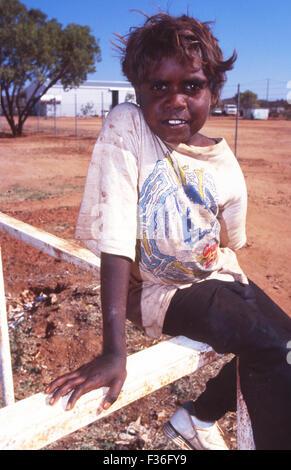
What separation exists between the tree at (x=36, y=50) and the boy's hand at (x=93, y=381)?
20047 mm

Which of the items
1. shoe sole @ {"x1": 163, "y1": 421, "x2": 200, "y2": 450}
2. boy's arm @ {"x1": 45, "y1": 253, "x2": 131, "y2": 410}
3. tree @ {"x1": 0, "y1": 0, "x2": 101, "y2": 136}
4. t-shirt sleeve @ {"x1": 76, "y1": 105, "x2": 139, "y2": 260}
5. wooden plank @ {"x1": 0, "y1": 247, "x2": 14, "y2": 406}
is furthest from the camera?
tree @ {"x1": 0, "y1": 0, "x2": 101, "y2": 136}

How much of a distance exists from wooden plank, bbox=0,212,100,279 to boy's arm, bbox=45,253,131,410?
38 cm

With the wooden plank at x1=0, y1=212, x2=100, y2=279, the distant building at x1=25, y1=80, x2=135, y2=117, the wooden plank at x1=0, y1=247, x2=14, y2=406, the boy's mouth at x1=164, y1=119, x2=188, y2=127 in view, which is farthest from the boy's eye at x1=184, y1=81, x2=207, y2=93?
the distant building at x1=25, y1=80, x2=135, y2=117

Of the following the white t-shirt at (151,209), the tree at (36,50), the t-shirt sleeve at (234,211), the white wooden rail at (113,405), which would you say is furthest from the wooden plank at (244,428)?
the tree at (36,50)

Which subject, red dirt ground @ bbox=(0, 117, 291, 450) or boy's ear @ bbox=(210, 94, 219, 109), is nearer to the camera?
boy's ear @ bbox=(210, 94, 219, 109)

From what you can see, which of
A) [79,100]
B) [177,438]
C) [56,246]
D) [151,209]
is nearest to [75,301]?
[56,246]

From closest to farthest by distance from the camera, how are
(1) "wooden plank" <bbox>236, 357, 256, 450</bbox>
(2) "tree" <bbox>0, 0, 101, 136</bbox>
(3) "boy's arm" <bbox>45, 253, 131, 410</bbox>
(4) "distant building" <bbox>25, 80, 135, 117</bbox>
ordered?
(3) "boy's arm" <bbox>45, 253, 131, 410</bbox>, (1) "wooden plank" <bbox>236, 357, 256, 450</bbox>, (2) "tree" <bbox>0, 0, 101, 136</bbox>, (4) "distant building" <bbox>25, 80, 135, 117</bbox>

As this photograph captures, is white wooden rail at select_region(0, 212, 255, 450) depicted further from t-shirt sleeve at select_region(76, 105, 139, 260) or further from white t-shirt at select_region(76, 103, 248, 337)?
t-shirt sleeve at select_region(76, 105, 139, 260)

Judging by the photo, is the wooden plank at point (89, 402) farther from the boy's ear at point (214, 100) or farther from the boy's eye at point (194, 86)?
the boy's ear at point (214, 100)

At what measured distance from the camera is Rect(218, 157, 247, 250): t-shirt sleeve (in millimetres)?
1473

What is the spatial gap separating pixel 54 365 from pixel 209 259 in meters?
1.68

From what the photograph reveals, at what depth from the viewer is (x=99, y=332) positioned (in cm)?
288

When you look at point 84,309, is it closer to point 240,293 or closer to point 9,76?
point 240,293
